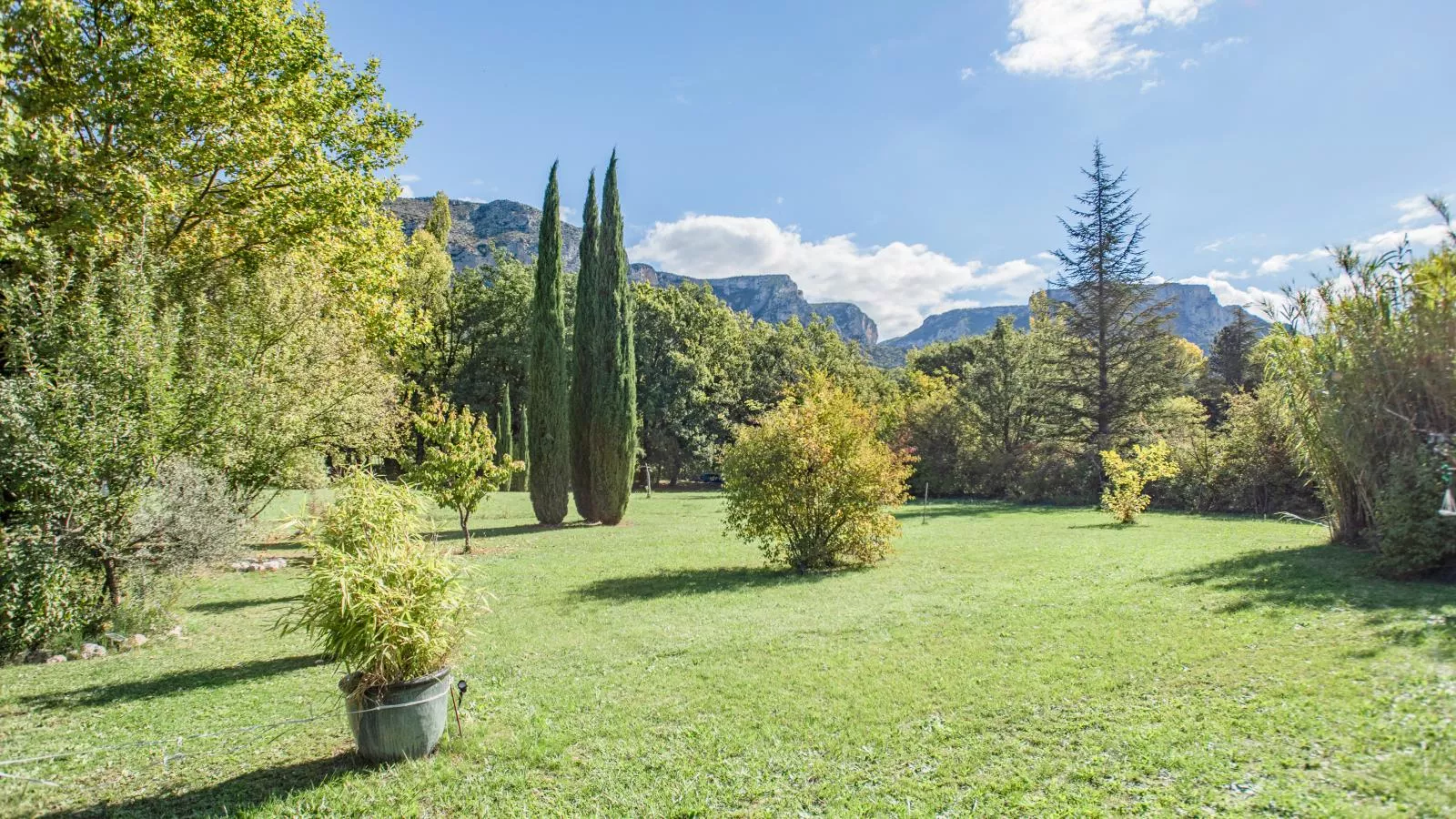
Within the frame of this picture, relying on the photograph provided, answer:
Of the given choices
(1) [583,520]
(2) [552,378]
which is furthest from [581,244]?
(1) [583,520]

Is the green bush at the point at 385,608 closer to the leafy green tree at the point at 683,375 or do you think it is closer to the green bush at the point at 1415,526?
the green bush at the point at 1415,526

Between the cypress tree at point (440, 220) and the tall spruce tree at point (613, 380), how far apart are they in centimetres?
2469

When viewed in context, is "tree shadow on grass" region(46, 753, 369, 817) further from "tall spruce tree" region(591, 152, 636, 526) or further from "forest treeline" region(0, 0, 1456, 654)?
"tall spruce tree" region(591, 152, 636, 526)

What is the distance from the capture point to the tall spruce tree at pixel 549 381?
18.5m

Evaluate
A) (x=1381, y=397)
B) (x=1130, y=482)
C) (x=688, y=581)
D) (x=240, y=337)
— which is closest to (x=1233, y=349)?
(x=1130, y=482)

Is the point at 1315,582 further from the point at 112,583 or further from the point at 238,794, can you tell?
the point at 112,583

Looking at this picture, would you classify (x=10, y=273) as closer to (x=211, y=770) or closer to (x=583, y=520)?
(x=211, y=770)

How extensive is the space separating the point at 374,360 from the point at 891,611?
13731 mm

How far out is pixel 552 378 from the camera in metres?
19.0

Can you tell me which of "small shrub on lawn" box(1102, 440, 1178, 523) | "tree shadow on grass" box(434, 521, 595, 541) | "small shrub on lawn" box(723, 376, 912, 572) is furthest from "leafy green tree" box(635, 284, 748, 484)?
"small shrub on lawn" box(723, 376, 912, 572)

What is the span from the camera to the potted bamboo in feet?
13.9

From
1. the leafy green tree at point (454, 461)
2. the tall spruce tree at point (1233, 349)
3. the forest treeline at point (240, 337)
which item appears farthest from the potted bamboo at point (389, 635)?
the tall spruce tree at point (1233, 349)

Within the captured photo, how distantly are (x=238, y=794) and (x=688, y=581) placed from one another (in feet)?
22.4

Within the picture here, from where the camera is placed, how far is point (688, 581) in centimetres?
1045
